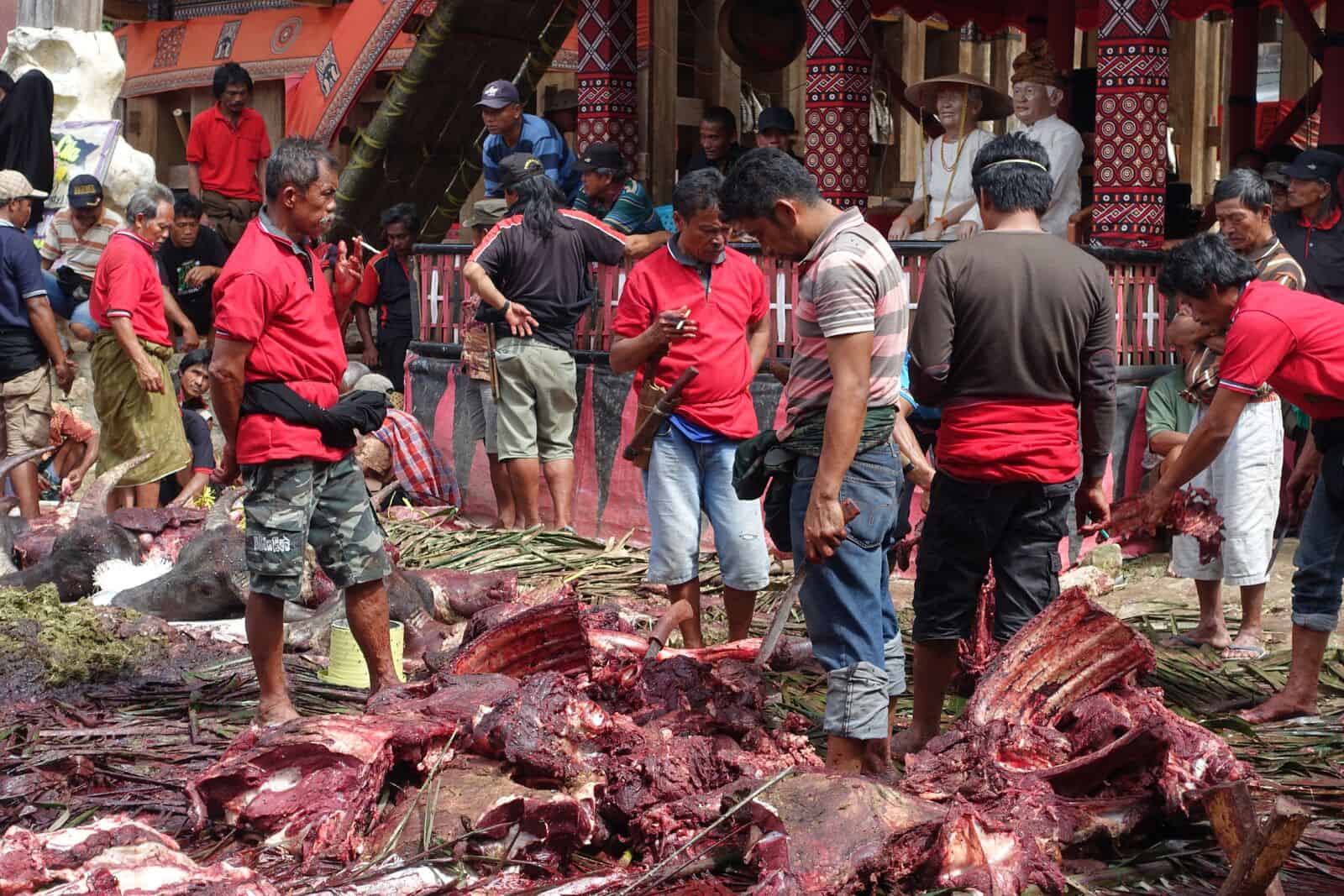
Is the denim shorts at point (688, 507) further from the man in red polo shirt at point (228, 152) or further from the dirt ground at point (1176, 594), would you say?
the man in red polo shirt at point (228, 152)

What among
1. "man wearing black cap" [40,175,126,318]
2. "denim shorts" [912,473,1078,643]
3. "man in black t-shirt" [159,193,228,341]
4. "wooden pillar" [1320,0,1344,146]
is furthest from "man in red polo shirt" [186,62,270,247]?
"denim shorts" [912,473,1078,643]

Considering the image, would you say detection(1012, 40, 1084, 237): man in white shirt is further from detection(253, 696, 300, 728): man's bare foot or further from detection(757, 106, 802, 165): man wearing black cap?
detection(253, 696, 300, 728): man's bare foot

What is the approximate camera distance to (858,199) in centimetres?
1132

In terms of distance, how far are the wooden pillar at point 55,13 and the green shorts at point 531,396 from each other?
6782 millimetres

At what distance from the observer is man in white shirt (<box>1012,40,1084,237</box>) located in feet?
33.0

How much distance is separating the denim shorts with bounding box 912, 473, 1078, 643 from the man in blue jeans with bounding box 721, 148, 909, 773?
410 mm

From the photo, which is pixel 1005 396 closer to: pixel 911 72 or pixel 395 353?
pixel 395 353

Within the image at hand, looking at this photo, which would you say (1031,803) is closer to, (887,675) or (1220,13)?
(887,675)

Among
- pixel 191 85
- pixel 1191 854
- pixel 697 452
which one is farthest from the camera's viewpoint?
pixel 191 85

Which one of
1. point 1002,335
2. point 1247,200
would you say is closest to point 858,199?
point 1247,200

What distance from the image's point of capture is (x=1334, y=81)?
11.4 metres

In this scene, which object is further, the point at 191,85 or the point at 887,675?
the point at 191,85

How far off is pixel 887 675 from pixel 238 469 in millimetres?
2475

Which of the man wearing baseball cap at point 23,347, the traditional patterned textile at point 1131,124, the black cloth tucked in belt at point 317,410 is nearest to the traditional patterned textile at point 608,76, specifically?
the traditional patterned textile at point 1131,124
